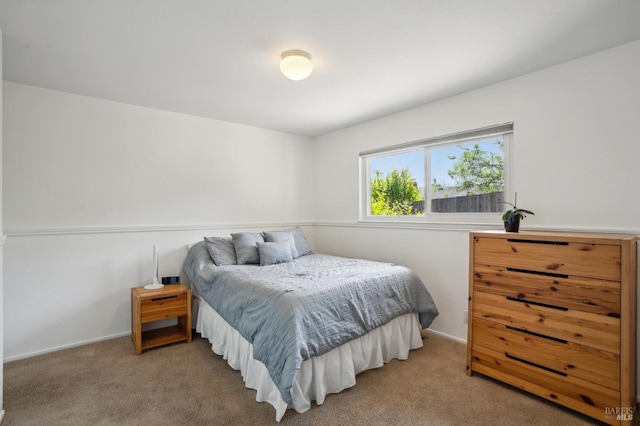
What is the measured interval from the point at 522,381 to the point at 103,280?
3.51 metres

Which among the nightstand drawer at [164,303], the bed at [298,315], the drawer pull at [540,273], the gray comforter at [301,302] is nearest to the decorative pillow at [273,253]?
the bed at [298,315]

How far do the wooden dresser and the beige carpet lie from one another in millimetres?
155

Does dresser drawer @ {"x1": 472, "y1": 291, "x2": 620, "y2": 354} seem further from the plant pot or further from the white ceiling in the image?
the white ceiling

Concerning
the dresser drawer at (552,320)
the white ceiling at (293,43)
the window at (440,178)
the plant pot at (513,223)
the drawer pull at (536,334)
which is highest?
the white ceiling at (293,43)

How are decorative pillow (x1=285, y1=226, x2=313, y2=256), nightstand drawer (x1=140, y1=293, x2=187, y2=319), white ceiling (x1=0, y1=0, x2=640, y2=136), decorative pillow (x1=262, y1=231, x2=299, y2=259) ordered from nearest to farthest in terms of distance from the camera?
white ceiling (x1=0, y1=0, x2=640, y2=136)
nightstand drawer (x1=140, y1=293, x2=187, y2=319)
decorative pillow (x1=262, y1=231, x2=299, y2=259)
decorative pillow (x1=285, y1=226, x2=313, y2=256)

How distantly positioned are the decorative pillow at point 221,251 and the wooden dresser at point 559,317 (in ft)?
7.19

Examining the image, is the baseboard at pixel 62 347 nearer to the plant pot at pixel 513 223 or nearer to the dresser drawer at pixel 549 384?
the dresser drawer at pixel 549 384

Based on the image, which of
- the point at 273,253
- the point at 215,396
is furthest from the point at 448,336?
the point at 215,396

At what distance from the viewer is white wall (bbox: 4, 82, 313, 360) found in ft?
8.39

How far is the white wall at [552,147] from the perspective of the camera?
2010 mm

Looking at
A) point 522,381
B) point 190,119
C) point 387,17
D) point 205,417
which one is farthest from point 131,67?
point 522,381

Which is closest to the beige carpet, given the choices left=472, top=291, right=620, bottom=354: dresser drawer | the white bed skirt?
the white bed skirt

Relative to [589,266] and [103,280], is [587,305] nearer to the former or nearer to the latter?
[589,266]

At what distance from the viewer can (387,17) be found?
5.64 feet
